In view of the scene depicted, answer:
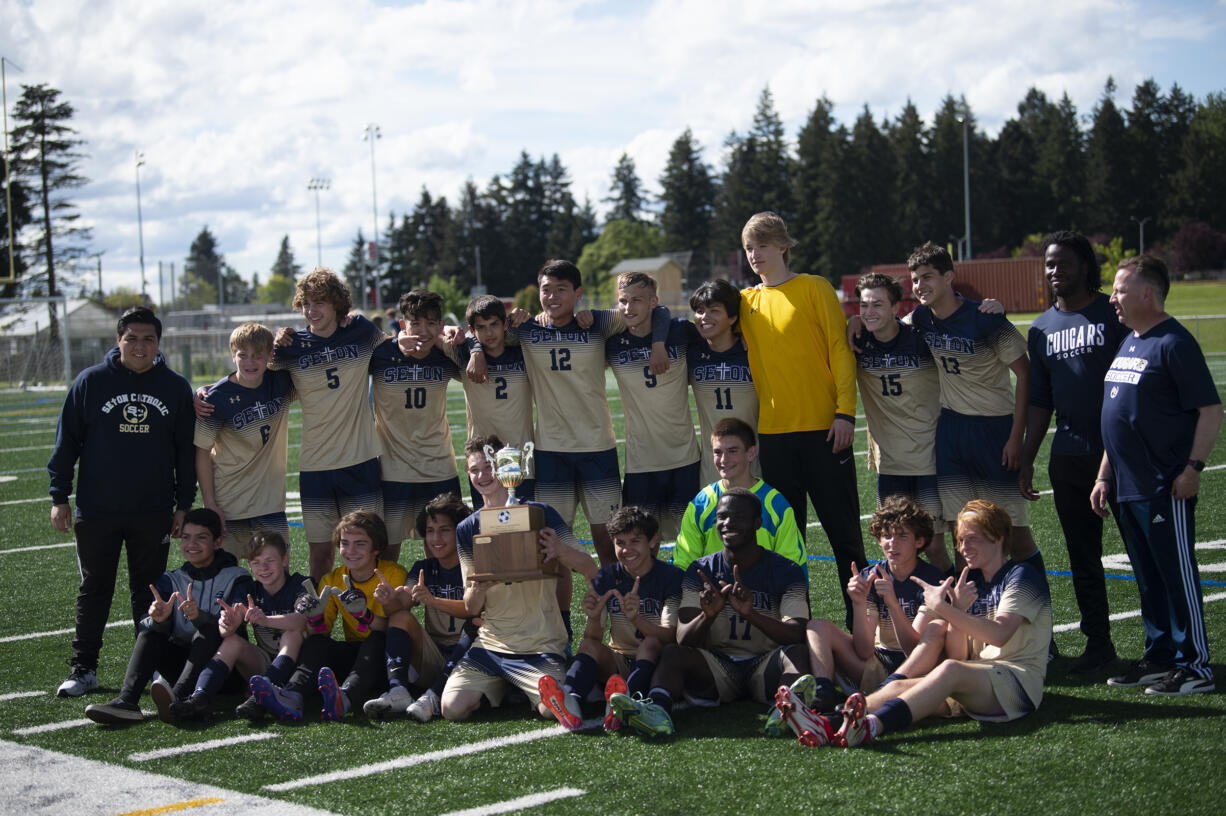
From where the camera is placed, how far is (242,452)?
252 inches

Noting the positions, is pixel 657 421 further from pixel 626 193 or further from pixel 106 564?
pixel 626 193

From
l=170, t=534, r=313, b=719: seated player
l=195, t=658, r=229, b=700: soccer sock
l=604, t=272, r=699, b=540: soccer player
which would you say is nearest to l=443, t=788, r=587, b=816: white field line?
l=170, t=534, r=313, b=719: seated player

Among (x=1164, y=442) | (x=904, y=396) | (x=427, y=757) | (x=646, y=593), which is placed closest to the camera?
(x=427, y=757)

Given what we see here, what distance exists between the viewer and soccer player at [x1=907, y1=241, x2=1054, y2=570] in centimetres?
594

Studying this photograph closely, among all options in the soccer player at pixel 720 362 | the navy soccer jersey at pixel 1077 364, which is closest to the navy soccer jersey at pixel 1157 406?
the navy soccer jersey at pixel 1077 364

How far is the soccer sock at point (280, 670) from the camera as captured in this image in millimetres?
5457

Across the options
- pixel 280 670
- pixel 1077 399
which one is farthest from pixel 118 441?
pixel 1077 399

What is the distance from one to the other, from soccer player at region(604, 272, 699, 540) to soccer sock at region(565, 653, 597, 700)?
131 cm

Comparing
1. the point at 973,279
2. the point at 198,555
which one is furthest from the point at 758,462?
the point at 973,279

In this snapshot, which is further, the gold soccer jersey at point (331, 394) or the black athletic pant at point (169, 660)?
the gold soccer jersey at point (331, 394)

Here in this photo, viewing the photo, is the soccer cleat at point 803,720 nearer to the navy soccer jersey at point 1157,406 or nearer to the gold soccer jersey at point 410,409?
the navy soccer jersey at point 1157,406

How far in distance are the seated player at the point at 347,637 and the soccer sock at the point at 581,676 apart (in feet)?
2.64

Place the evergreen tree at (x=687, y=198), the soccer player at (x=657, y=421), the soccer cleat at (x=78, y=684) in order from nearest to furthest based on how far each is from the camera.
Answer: the soccer cleat at (x=78, y=684), the soccer player at (x=657, y=421), the evergreen tree at (x=687, y=198)

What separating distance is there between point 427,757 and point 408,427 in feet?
7.51
